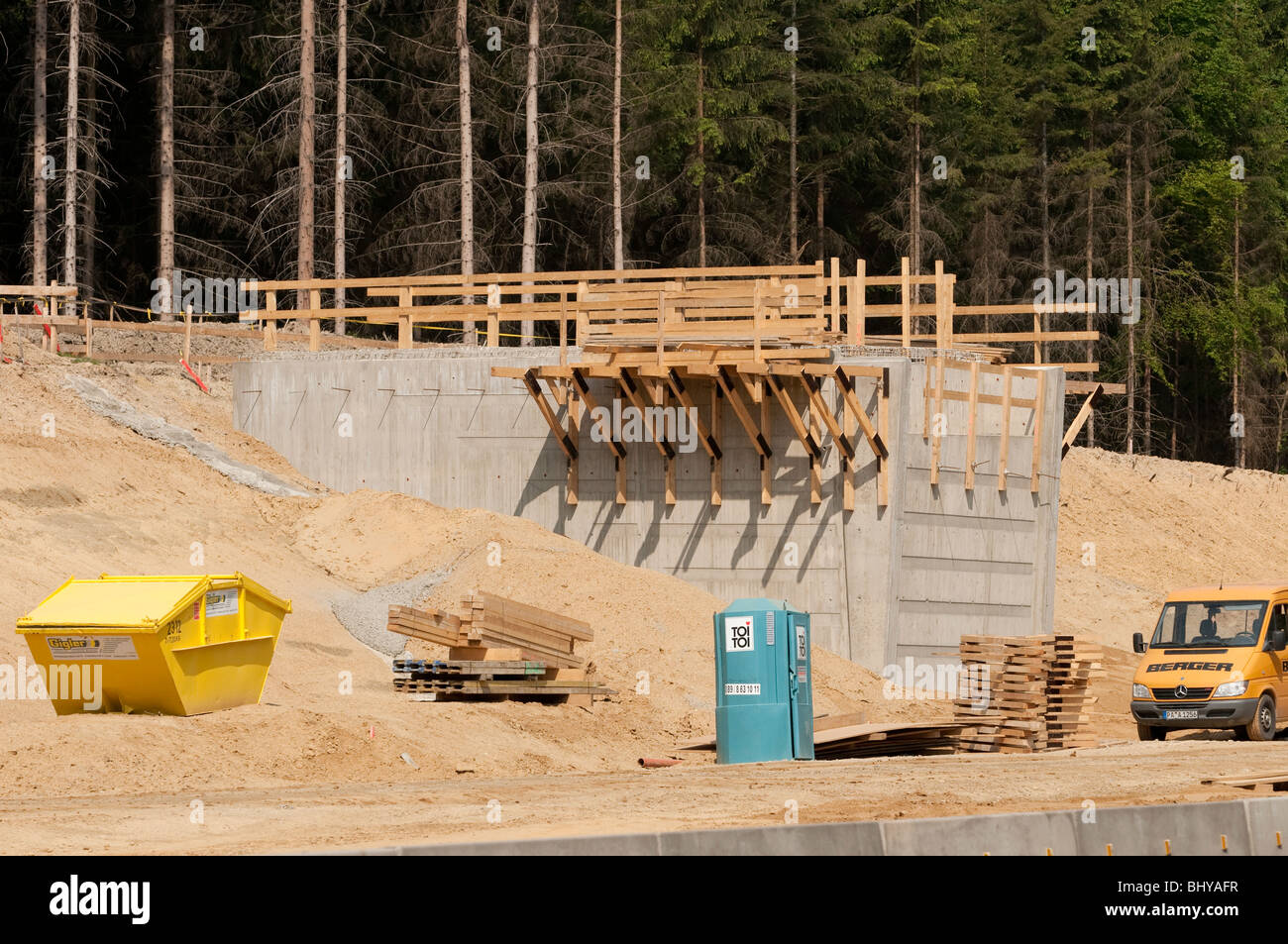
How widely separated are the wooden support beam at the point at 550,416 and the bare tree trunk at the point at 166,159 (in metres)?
17.0

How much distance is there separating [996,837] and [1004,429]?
51.9 feet

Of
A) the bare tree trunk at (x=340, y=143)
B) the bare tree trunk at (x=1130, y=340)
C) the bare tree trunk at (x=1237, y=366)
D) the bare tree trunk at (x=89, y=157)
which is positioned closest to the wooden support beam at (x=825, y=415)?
the bare tree trunk at (x=340, y=143)

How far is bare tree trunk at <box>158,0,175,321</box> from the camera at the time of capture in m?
40.9

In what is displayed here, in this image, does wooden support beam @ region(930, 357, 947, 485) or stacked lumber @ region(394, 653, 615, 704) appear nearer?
stacked lumber @ region(394, 653, 615, 704)

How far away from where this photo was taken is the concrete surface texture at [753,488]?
80.2 ft

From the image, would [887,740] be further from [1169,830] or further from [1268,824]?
[1169,830]

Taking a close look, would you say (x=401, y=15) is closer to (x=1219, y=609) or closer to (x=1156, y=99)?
(x=1156, y=99)

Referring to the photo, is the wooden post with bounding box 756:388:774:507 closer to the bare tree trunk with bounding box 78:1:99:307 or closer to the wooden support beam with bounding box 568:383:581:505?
the wooden support beam with bounding box 568:383:581:505

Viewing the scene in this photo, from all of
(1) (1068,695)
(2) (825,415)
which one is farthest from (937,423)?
(1) (1068,695)

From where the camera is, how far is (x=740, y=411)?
79.7ft

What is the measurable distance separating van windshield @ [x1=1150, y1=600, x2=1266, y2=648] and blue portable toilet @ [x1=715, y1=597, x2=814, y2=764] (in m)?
6.22

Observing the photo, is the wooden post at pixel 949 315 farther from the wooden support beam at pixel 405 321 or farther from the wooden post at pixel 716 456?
the wooden support beam at pixel 405 321

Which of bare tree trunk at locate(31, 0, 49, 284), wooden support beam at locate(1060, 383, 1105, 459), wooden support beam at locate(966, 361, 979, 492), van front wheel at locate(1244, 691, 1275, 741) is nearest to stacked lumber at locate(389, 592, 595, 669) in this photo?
wooden support beam at locate(966, 361, 979, 492)

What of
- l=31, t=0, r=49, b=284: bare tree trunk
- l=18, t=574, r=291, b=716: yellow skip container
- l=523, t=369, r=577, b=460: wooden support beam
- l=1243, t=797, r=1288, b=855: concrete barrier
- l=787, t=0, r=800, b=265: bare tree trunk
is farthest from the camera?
l=787, t=0, r=800, b=265: bare tree trunk
